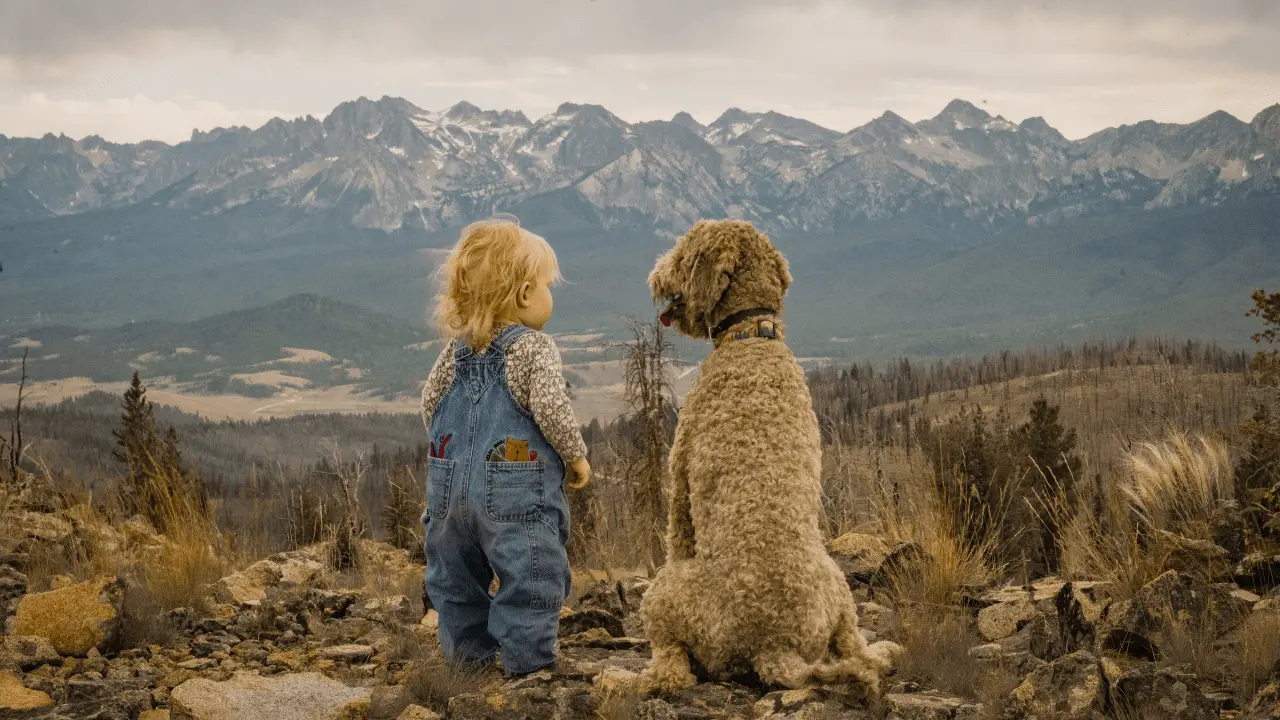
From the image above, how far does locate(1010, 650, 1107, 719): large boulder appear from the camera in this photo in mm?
4754

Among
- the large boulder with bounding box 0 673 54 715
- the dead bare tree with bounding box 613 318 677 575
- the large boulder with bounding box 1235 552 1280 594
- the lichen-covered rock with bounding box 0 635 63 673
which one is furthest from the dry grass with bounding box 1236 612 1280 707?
the dead bare tree with bounding box 613 318 677 575

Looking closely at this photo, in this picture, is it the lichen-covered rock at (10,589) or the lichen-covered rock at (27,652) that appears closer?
the lichen-covered rock at (27,652)

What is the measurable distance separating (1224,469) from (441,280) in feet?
20.2

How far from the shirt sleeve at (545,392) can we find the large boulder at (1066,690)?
8.28 feet

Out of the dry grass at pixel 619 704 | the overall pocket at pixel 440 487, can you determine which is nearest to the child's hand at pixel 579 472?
the overall pocket at pixel 440 487

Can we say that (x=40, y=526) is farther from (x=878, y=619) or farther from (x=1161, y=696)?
(x=1161, y=696)

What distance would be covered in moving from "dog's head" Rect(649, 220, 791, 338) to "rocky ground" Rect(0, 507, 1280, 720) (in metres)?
1.94

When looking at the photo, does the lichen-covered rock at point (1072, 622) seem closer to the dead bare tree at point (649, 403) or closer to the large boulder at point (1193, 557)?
the large boulder at point (1193, 557)

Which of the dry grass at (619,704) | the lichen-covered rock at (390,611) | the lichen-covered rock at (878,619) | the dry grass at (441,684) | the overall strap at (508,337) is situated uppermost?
the overall strap at (508,337)

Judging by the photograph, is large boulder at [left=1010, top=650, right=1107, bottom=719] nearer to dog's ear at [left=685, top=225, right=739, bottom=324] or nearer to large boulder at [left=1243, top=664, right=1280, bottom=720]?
large boulder at [left=1243, top=664, right=1280, bottom=720]

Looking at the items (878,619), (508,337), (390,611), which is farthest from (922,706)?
(390,611)

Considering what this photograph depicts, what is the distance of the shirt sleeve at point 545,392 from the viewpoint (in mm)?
5852

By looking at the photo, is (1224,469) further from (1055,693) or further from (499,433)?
(499,433)

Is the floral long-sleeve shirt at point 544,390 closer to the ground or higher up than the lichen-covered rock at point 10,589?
higher up
